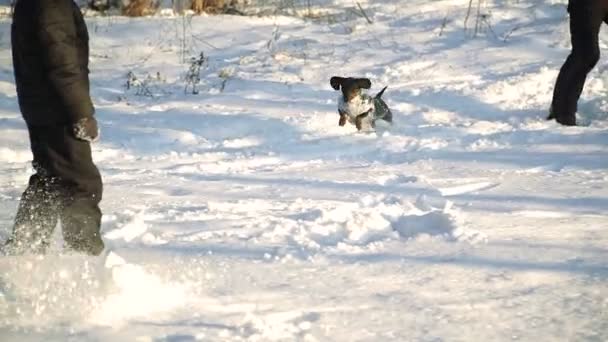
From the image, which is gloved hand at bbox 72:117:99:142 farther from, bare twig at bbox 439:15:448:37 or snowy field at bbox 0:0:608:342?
bare twig at bbox 439:15:448:37

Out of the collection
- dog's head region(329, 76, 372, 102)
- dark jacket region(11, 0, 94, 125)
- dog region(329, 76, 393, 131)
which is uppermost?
dark jacket region(11, 0, 94, 125)

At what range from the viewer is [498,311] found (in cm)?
234

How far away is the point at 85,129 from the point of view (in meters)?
2.83

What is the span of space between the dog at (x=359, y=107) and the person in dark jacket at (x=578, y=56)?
1639 millimetres

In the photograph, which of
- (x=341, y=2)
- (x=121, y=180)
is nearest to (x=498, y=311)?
(x=121, y=180)

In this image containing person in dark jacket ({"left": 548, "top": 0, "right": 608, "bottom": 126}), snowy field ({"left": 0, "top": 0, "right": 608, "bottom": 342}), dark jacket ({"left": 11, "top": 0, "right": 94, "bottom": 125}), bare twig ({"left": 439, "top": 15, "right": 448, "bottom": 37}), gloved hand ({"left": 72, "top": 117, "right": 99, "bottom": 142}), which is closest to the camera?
snowy field ({"left": 0, "top": 0, "right": 608, "bottom": 342})

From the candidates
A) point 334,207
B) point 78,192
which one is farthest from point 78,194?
point 334,207

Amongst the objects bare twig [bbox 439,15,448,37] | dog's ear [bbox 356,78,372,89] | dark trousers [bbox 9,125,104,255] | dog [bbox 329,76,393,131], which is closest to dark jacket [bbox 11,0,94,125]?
dark trousers [bbox 9,125,104,255]

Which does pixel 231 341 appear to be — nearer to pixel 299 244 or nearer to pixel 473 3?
pixel 299 244

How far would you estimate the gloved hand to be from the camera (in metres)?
2.83

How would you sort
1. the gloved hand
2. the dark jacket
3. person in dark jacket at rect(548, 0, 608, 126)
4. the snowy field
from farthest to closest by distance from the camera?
person in dark jacket at rect(548, 0, 608, 126) → the gloved hand → the dark jacket → the snowy field

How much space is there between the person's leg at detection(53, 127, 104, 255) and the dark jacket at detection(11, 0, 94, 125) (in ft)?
0.43

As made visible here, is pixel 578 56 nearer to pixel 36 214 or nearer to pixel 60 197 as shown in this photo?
pixel 60 197

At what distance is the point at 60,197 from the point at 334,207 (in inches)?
62.8
